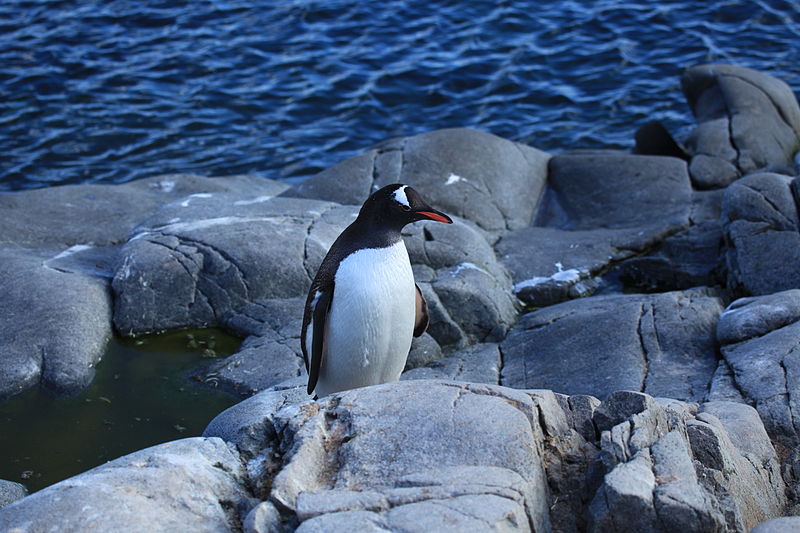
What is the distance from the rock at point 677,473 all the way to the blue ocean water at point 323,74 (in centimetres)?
739

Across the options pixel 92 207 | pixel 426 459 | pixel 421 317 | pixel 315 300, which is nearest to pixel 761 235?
pixel 421 317

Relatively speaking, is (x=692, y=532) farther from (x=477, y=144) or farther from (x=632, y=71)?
(x=632, y=71)

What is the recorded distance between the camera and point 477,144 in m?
8.73

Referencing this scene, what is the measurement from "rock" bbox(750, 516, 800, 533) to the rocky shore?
0.01 metres

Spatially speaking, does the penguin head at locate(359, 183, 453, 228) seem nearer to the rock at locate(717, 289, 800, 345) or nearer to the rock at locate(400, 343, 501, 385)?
the rock at locate(400, 343, 501, 385)

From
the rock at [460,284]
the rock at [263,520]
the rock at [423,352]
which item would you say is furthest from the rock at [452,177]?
the rock at [263,520]

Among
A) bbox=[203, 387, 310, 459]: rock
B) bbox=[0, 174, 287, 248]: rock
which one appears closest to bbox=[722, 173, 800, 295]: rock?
bbox=[203, 387, 310, 459]: rock

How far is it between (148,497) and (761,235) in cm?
525

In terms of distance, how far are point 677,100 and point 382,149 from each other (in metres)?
5.01

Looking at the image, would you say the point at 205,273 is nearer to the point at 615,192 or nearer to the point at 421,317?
the point at 421,317

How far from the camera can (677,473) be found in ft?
9.91

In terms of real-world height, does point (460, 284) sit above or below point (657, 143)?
above

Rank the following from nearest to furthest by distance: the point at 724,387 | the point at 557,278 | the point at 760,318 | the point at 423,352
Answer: the point at 724,387 < the point at 760,318 < the point at 423,352 < the point at 557,278

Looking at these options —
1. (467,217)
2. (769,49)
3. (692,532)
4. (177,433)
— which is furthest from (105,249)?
(769,49)
